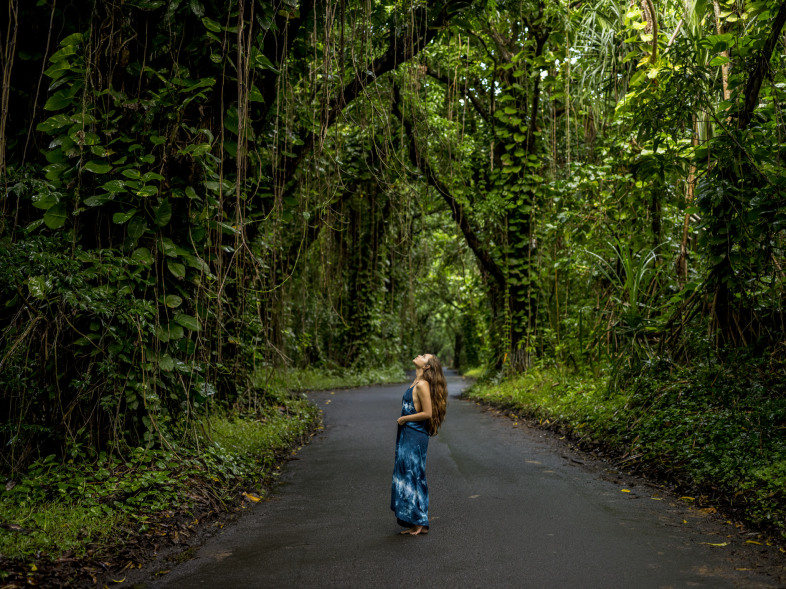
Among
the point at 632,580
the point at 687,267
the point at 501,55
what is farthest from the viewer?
the point at 501,55

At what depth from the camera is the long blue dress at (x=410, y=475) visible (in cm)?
514

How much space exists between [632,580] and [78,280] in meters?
4.47

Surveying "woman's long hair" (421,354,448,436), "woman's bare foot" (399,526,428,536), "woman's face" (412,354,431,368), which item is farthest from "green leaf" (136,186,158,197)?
"woman's bare foot" (399,526,428,536)

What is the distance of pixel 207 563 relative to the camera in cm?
441

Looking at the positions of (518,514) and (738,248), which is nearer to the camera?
(518,514)

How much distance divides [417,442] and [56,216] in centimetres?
354

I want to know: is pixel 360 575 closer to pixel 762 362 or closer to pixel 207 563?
pixel 207 563

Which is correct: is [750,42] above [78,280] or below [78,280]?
above

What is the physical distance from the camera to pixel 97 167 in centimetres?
579

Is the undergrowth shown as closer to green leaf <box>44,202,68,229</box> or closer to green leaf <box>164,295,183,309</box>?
green leaf <box>164,295,183,309</box>

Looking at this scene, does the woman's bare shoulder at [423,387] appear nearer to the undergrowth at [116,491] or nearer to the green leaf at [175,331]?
the undergrowth at [116,491]

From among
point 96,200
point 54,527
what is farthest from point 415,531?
point 96,200

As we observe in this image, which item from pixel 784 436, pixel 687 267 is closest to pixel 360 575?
pixel 784 436

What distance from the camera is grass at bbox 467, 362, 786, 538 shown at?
5.59 m
